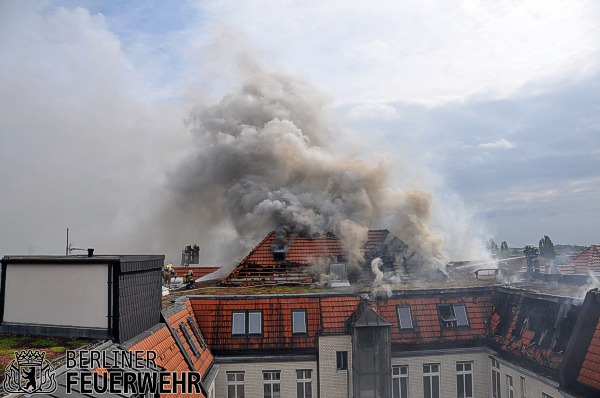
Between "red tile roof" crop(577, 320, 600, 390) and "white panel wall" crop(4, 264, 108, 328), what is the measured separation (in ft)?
54.9

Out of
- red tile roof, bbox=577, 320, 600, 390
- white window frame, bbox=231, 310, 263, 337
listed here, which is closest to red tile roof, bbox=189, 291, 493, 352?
white window frame, bbox=231, 310, 263, 337

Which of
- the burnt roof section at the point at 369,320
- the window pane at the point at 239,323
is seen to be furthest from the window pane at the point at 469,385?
the window pane at the point at 239,323

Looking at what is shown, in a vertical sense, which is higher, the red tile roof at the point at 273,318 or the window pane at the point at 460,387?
the red tile roof at the point at 273,318

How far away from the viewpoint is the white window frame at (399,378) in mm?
23677

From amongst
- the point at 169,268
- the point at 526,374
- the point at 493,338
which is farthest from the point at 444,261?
the point at 169,268

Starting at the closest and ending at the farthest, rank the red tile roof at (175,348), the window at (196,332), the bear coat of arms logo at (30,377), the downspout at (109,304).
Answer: the bear coat of arms logo at (30,377)
the downspout at (109,304)
the red tile roof at (175,348)
the window at (196,332)

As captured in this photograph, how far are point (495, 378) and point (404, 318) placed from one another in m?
5.23

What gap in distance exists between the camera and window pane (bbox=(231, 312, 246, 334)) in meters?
23.7

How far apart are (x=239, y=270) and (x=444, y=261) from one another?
14923 mm

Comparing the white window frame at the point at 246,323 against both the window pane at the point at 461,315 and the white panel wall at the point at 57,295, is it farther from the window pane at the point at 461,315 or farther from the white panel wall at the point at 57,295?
the window pane at the point at 461,315

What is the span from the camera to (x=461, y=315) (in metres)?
24.9

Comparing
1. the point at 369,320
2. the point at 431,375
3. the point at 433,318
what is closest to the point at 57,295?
the point at 369,320

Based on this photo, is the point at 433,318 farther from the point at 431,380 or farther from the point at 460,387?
the point at 460,387

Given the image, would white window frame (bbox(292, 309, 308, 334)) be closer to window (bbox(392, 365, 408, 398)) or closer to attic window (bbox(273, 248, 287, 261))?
window (bbox(392, 365, 408, 398))
